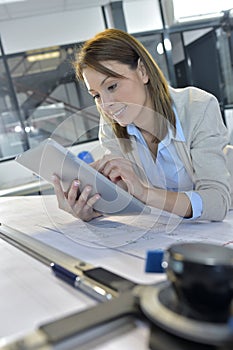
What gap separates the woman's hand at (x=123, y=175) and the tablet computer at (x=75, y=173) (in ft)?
0.08

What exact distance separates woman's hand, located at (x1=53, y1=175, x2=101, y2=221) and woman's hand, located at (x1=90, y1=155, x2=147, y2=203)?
0.22 feet

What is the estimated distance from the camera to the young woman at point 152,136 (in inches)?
35.0

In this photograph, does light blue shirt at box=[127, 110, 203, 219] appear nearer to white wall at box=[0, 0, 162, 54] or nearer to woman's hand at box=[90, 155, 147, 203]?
woman's hand at box=[90, 155, 147, 203]

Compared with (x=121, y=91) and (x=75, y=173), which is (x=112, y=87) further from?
(x=75, y=173)

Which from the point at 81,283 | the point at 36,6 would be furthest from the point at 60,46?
the point at 81,283

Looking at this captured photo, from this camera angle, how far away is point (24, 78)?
178 inches

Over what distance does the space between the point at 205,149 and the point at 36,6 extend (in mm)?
3860

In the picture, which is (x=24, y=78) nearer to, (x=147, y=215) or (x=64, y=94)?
(x=64, y=94)

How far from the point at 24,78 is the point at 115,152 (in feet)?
12.2

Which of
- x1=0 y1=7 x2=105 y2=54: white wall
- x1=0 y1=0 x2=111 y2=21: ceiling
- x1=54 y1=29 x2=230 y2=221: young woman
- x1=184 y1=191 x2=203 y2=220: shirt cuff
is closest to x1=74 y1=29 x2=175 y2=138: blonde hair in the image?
x1=54 y1=29 x2=230 y2=221: young woman

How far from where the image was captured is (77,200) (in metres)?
0.96

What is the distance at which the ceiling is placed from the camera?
3965 millimetres

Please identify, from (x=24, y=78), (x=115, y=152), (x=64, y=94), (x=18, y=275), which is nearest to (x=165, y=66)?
(x=64, y=94)

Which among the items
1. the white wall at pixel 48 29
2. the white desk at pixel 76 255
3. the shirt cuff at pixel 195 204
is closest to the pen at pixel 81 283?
the white desk at pixel 76 255
